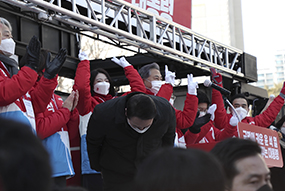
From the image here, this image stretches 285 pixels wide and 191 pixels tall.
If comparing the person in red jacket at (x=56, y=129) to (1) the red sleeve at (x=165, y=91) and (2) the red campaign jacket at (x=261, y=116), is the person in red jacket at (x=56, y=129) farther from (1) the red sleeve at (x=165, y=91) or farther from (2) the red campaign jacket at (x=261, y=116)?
(2) the red campaign jacket at (x=261, y=116)

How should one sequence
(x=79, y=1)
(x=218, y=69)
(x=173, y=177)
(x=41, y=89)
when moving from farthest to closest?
(x=218, y=69)
(x=79, y=1)
(x=41, y=89)
(x=173, y=177)

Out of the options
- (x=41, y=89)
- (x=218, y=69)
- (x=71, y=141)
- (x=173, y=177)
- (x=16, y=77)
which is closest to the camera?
(x=173, y=177)

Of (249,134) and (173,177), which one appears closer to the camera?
(173,177)

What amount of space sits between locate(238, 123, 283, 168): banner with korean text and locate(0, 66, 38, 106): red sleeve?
2.71 metres

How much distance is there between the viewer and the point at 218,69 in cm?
779

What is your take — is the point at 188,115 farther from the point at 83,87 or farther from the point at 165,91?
the point at 83,87

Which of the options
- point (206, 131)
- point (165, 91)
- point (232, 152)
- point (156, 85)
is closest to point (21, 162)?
point (232, 152)

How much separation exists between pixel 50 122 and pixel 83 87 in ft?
2.46

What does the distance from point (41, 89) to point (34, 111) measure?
201 mm

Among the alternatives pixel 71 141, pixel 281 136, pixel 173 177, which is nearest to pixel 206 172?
pixel 173 177

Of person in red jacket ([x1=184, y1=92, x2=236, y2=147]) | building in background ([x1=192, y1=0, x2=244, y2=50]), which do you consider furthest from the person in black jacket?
building in background ([x1=192, y1=0, x2=244, y2=50])

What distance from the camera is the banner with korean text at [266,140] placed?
5.13m

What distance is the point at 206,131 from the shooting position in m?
5.41

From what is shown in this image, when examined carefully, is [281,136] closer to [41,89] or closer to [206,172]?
[41,89]
